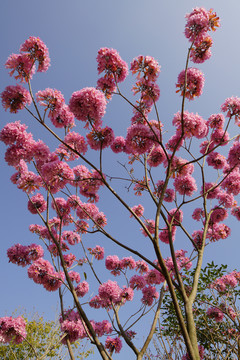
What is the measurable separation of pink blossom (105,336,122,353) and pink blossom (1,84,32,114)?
15.9 ft

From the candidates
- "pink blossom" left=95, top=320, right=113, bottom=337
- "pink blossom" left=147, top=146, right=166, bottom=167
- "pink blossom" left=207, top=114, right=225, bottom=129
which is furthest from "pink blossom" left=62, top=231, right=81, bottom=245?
"pink blossom" left=207, top=114, right=225, bottom=129

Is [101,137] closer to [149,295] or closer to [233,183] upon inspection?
[233,183]

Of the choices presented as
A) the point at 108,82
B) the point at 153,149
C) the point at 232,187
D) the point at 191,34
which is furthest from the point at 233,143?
the point at 108,82

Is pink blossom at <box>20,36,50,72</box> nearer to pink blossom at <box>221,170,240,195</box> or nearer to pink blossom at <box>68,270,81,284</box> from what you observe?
pink blossom at <box>221,170,240,195</box>

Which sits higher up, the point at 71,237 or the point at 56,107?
the point at 56,107

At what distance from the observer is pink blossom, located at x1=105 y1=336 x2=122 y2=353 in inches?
210

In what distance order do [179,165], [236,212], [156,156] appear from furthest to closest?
[236,212]
[156,156]
[179,165]

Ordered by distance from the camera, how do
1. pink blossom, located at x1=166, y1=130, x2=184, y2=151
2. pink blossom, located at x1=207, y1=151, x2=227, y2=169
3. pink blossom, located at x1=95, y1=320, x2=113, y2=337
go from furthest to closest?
pink blossom, located at x1=207, y1=151, x2=227, y2=169 → pink blossom, located at x1=95, y1=320, x2=113, y2=337 → pink blossom, located at x1=166, y1=130, x2=184, y2=151

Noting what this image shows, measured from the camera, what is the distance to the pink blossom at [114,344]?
17.5 ft

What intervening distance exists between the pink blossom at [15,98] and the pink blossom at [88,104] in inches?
28.8

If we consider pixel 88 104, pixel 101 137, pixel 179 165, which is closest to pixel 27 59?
pixel 88 104

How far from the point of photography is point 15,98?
3801 millimetres

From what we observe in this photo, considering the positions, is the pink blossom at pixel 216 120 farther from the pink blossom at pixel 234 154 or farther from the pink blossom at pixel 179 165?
the pink blossom at pixel 179 165

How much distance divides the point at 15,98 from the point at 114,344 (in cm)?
505
